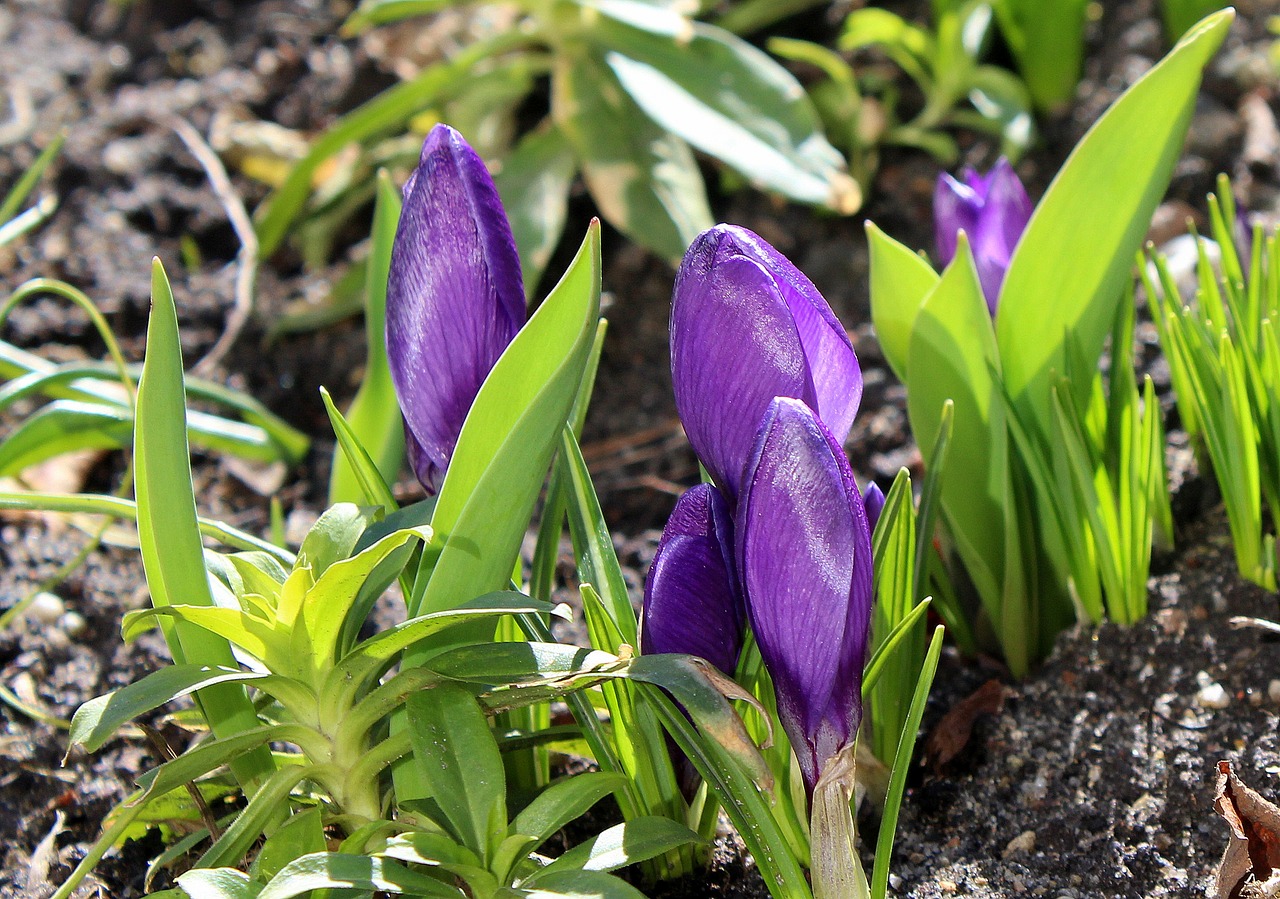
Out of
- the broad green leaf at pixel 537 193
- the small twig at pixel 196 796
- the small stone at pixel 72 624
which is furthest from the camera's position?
the broad green leaf at pixel 537 193

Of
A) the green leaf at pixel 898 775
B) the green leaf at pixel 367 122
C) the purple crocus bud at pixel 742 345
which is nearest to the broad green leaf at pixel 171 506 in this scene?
the purple crocus bud at pixel 742 345

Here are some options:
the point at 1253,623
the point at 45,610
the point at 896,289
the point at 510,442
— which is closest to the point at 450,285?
the point at 510,442

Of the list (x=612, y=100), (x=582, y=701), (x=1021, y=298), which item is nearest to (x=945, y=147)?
(x=612, y=100)

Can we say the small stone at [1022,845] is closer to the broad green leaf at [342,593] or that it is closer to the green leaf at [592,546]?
the green leaf at [592,546]

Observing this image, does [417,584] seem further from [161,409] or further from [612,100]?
[612,100]

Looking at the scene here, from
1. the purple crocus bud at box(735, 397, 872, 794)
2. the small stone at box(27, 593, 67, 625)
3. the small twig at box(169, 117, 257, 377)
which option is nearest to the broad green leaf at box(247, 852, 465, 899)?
the purple crocus bud at box(735, 397, 872, 794)

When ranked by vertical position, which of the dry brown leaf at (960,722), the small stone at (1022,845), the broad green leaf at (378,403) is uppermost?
the broad green leaf at (378,403)

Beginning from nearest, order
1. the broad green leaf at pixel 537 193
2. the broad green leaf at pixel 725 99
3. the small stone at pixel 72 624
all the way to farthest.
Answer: the small stone at pixel 72 624 → the broad green leaf at pixel 725 99 → the broad green leaf at pixel 537 193
